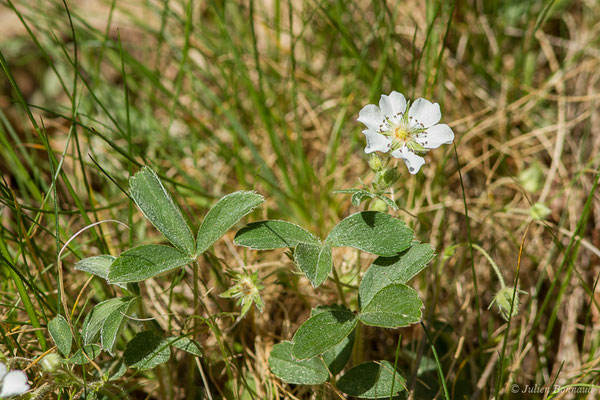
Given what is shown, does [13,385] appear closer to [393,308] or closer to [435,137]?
[393,308]

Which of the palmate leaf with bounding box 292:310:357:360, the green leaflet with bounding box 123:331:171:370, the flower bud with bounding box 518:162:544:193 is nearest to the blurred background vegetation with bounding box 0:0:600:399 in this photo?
the flower bud with bounding box 518:162:544:193

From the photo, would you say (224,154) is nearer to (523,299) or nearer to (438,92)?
(438,92)

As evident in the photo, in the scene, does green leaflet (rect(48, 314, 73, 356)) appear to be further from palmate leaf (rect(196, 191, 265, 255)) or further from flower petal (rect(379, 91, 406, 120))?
flower petal (rect(379, 91, 406, 120))

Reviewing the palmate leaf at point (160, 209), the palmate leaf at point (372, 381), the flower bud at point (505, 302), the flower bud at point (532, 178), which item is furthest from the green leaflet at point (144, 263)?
the flower bud at point (532, 178)

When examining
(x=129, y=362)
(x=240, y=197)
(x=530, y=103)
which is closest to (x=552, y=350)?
(x=530, y=103)

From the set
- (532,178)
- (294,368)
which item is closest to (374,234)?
(294,368)

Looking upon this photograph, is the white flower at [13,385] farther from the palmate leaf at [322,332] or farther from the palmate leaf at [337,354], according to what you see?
the palmate leaf at [337,354]

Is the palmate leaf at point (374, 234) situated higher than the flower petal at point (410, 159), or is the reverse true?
the flower petal at point (410, 159)
